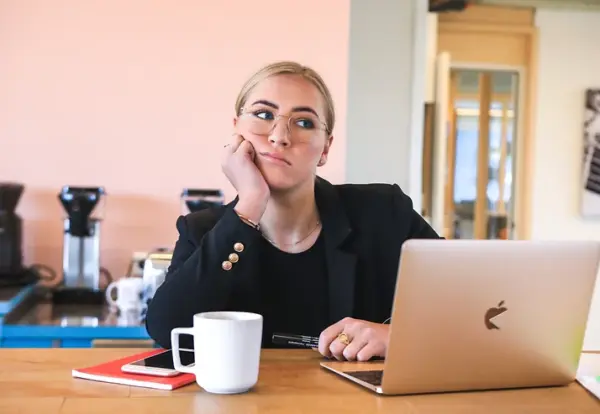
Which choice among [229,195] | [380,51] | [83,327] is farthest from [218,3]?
[83,327]

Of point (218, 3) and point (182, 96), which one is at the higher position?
point (218, 3)

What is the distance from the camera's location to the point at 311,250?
1.59 m

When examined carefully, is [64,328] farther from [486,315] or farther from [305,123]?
[486,315]

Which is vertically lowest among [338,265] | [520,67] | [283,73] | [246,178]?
[338,265]

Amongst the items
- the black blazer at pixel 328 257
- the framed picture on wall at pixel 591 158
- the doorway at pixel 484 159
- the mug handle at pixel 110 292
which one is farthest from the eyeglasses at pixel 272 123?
the framed picture on wall at pixel 591 158

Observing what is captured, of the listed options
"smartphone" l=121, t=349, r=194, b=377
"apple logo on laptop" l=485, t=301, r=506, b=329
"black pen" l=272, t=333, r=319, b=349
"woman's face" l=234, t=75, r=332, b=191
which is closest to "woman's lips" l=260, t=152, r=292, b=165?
"woman's face" l=234, t=75, r=332, b=191

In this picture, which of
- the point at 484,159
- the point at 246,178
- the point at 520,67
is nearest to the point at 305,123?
the point at 246,178

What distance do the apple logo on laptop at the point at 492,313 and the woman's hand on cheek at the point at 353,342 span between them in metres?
0.25

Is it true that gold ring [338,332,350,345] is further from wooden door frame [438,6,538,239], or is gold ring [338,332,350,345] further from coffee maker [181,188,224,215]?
wooden door frame [438,6,538,239]

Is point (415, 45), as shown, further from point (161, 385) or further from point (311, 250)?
point (161, 385)

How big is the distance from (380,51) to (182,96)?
3.55ft

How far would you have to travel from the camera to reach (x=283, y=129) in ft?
4.81

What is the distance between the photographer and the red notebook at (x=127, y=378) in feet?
3.25

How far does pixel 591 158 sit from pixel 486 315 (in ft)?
10.4
